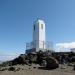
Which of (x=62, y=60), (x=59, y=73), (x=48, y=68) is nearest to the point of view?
(x=59, y=73)

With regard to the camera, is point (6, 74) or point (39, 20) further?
point (39, 20)

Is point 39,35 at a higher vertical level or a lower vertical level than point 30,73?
higher

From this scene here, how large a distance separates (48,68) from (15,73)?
668cm

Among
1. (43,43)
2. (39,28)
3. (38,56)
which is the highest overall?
(39,28)

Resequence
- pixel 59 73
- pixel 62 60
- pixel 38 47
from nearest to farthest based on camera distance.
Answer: pixel 59 73
pixel 62 60
pixel 38 47

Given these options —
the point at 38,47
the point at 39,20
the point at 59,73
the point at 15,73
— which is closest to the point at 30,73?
the point at 15,73

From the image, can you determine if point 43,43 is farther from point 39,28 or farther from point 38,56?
point 38,56

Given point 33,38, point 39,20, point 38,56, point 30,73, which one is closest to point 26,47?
point 33,38

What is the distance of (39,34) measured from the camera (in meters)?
64.9

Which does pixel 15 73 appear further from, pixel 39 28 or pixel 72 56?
pixel 39 28

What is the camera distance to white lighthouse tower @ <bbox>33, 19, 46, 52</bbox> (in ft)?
209

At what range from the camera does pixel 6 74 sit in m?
28.1

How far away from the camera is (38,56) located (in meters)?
47.5

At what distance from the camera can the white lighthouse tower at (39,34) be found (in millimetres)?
63631
